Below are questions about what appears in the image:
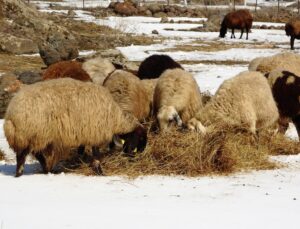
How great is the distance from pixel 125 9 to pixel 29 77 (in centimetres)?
3714

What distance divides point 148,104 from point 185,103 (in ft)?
2.30

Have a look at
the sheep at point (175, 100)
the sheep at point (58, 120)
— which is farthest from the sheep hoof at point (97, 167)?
the sheep at point (175, 100)

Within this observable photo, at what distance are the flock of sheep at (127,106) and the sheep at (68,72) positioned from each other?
2 cm

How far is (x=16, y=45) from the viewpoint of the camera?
74.4 ft

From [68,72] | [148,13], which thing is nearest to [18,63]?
[68,72]

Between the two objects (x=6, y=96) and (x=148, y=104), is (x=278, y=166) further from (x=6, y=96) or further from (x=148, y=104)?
(x=6, y=96)

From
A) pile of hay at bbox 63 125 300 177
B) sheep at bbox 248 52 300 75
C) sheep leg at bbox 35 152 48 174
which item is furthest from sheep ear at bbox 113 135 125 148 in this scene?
sheep at bbox 248 52 300 75

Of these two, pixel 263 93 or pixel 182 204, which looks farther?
pixel 263 93

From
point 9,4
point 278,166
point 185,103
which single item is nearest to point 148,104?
point 185,103

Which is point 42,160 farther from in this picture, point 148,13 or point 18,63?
point 148,13

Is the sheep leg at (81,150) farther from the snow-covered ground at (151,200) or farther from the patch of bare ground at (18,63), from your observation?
the patch of bare ground at (18,63)

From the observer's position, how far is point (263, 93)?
9352 millimetres

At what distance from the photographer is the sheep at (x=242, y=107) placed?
8984 mm

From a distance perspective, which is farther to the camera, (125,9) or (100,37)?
(125,9)
